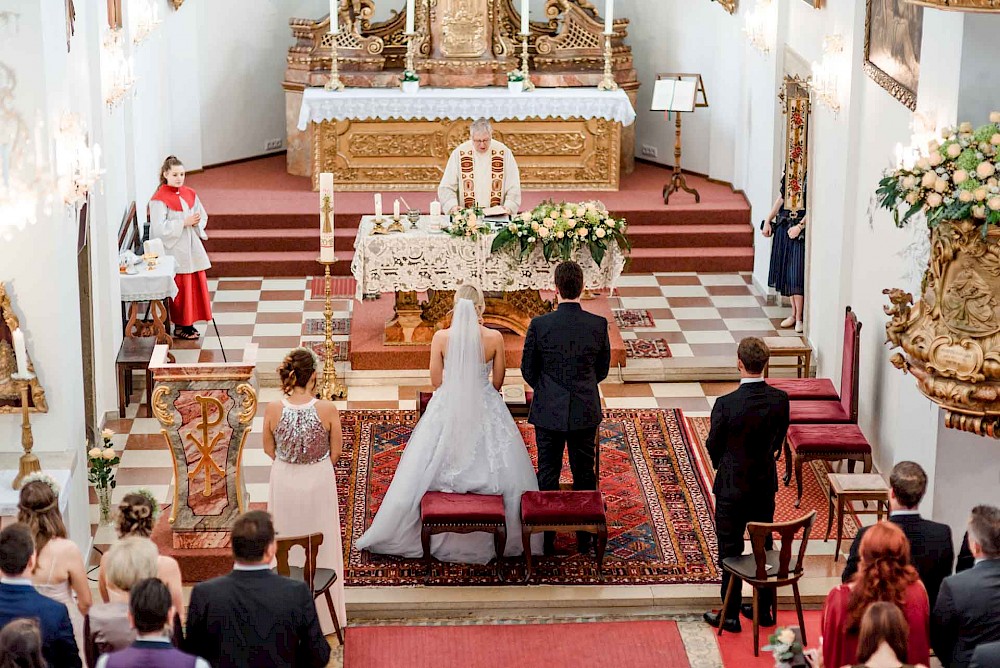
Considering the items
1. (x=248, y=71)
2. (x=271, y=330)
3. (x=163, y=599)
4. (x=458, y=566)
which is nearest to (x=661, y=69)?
(x=248, y=71)

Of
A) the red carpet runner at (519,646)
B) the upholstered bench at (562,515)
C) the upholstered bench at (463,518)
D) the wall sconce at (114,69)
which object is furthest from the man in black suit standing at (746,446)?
the wall sconce at (114,69)

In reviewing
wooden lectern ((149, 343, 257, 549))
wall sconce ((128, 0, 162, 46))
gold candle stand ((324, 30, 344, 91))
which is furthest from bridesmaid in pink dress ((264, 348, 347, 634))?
gold candle stand ((324, 30, 344, 91))

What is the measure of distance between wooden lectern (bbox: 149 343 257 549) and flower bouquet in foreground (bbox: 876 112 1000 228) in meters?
3.61

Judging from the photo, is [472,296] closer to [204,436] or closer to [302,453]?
[302,453]

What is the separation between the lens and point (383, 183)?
54.3 feet

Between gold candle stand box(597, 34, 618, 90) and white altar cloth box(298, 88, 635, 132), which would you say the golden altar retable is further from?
gold candle stand box(597, 34, 618, 90)

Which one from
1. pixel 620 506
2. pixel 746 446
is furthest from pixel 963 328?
pixel 620 506

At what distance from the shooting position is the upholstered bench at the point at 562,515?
8.38 meters

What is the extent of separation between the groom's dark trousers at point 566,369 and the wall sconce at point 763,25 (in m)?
6.21

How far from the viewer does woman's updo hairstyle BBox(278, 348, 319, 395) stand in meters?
7.60

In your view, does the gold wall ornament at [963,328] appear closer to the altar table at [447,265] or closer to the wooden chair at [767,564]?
the wooden chair at [767,564]

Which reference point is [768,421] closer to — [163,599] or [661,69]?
[163,599]

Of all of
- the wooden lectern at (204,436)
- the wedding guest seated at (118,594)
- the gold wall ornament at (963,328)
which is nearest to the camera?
the wedding guest seated at (118,594)

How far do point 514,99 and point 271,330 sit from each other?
14.9ft
